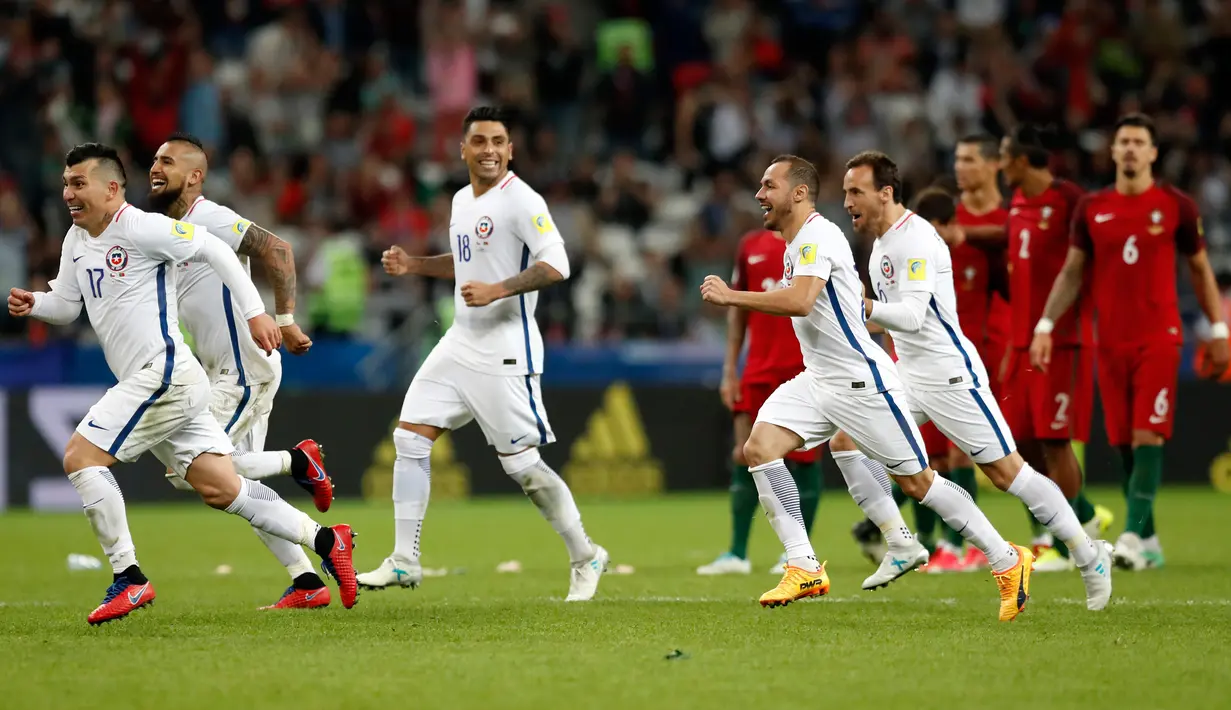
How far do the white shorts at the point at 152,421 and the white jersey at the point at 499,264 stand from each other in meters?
1.53

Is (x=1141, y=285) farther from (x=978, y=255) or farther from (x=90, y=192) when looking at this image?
(x=90, y=192)

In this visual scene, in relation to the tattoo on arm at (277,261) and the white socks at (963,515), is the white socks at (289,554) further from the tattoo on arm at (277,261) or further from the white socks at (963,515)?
the white socks at (963,515)

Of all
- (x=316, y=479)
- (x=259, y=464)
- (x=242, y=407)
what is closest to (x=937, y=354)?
(x=316, y=479)

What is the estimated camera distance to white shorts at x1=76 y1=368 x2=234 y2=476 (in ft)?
26.2

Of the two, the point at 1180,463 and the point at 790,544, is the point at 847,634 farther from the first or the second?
the point at 1180,463

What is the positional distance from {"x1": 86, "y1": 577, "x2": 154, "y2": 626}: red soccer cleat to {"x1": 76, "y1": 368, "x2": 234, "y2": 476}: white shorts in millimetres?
605

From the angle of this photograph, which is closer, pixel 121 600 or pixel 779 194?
pixel 121 600

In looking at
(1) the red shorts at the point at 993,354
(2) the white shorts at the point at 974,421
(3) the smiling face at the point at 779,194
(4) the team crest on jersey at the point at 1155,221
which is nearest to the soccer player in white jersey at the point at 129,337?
(3) the smiling face at the point at 779,194

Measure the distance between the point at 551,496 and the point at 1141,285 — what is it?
4354 mm

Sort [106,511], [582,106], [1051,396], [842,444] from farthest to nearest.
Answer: [582,106], [1051,396], [842,444], [106,511]

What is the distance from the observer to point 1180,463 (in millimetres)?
19234

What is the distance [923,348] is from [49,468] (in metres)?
11.4

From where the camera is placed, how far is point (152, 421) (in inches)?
317

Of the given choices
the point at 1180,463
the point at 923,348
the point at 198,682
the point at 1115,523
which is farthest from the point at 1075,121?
the point at 198,682
